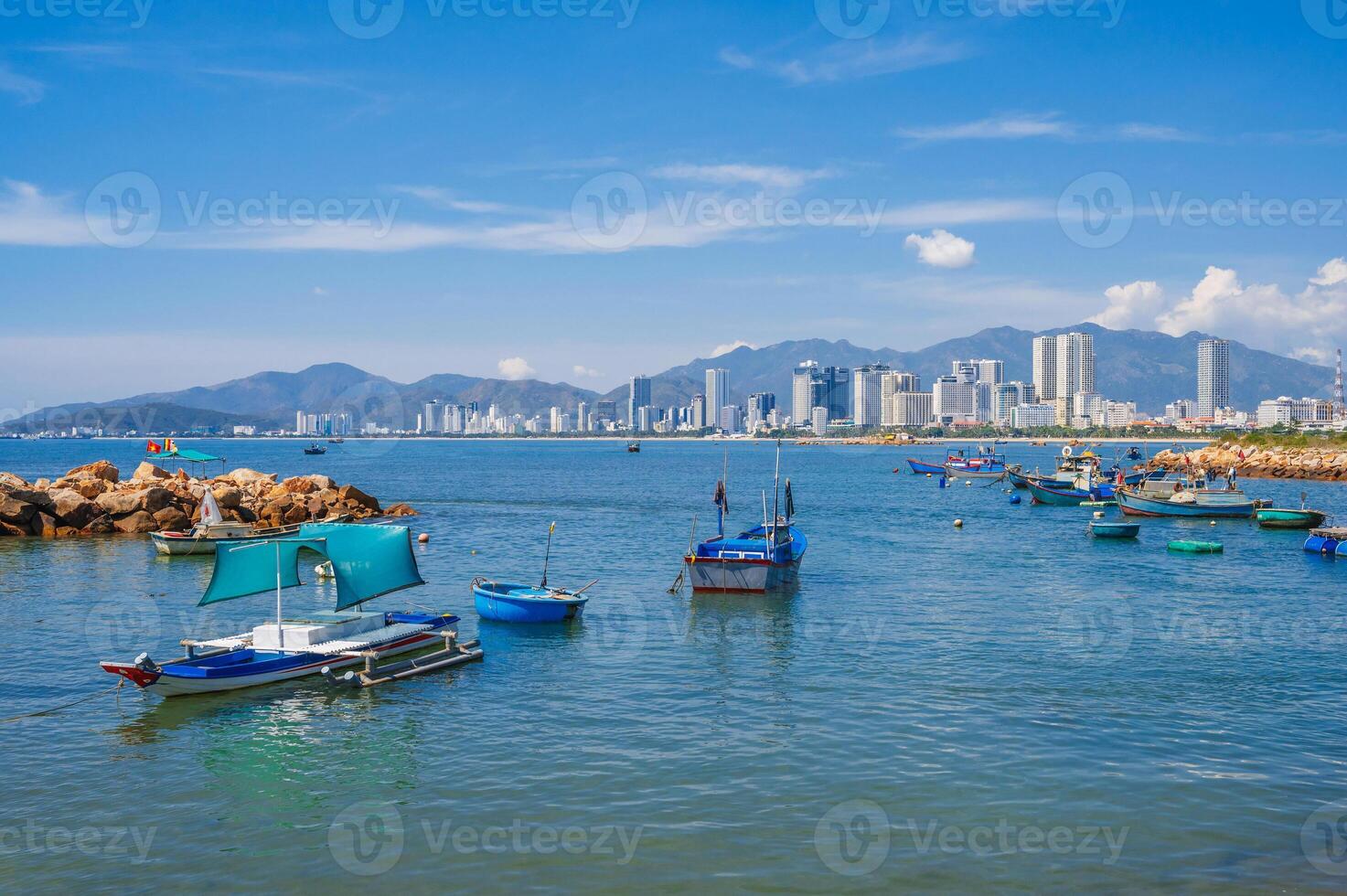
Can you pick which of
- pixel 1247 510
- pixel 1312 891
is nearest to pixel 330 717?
pixel 1312 891

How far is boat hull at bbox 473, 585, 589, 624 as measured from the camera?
31.8 meters

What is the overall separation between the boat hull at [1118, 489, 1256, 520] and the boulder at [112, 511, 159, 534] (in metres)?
66.0

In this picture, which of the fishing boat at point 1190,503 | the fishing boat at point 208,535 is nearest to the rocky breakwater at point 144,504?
the fishing boat at point 208,535

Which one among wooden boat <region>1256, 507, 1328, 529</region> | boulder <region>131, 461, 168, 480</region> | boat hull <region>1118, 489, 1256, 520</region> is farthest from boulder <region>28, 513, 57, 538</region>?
wooden boat <region>1256, 507, 1328, 529</region>

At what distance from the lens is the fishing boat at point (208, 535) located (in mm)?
48562

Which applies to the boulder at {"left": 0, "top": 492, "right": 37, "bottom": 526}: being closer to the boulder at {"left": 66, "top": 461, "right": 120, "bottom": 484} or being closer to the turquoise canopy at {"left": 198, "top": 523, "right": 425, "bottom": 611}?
the boulder at {"left": 66, "top": 461, "right": 120, "bottom": 484}

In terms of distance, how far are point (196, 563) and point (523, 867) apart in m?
37.7

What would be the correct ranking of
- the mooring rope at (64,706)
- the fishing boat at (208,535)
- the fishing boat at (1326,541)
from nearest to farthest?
the mooring rope at (64,706) → the fishing boat at (1326,541) → the fishing boat at (208,535)

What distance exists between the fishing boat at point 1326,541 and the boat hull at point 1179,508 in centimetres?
1819

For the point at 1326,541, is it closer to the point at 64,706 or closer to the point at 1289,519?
the point at 1289,519

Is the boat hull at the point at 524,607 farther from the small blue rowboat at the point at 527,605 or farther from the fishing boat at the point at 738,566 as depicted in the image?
the fishing boat at the point at 738,566

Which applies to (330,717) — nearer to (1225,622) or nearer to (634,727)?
(634,727)

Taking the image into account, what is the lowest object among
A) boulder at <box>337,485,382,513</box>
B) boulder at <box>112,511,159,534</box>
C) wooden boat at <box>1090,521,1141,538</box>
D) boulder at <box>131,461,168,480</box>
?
wooden boat at <box>1090,521,1141,538</box>

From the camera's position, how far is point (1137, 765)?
1886 centimetres
